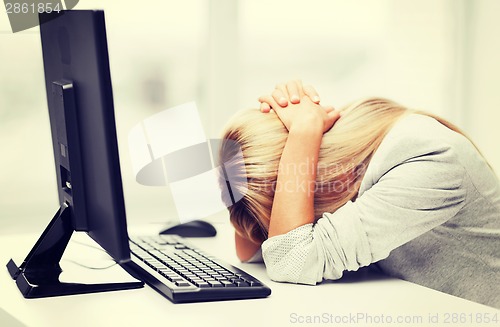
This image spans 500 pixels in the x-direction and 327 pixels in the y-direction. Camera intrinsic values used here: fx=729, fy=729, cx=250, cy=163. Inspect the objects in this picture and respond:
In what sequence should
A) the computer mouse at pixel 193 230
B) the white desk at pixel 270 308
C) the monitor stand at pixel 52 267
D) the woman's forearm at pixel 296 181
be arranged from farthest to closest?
the computer mouse at pixel 193 230
the woman's forearm at pixel 296 181
the monitor stand at pixel 52 267
the white desk at pixel 270 308

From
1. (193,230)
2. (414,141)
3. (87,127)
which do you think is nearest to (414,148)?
(414,141)

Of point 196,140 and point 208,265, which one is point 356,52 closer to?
point 196,140

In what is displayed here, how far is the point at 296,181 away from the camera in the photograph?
1251mm

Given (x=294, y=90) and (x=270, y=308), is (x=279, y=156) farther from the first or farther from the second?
(x=270, y=308)

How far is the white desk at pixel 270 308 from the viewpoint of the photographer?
3.26 feet

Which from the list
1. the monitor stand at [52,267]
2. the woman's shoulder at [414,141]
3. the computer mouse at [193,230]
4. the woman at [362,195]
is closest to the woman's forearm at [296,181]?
the woman at [362,195]

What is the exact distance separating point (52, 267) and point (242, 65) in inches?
48.0

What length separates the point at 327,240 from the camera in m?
1.22

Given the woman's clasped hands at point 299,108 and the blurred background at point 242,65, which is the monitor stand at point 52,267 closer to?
the woman's clasped hands at point 299,108

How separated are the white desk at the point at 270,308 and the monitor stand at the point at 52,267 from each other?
18mm

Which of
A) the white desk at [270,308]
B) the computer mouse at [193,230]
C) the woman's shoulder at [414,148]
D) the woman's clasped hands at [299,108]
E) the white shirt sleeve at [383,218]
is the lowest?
the computer mouse at [193,230]

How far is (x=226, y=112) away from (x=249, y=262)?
945 mm

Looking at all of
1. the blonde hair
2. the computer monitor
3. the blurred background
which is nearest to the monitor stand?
the computer monitor

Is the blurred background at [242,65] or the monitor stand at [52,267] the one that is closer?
the monitor stand at [52,267]
